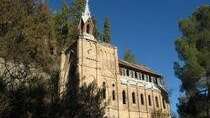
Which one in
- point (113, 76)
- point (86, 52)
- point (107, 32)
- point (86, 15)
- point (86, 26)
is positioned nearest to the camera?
point (86, 52)

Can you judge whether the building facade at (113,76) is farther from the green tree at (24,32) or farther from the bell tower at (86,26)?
the green tree at (24,32)

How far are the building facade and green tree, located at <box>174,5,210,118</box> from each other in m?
8.01

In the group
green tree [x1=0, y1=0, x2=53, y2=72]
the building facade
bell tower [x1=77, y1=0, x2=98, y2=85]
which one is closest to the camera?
green tree [x1=0, y1=0, x2=53, y2=72]

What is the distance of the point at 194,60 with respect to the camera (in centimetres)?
2750

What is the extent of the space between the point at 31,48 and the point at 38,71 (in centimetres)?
220

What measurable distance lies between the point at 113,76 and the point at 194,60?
10.3 meters

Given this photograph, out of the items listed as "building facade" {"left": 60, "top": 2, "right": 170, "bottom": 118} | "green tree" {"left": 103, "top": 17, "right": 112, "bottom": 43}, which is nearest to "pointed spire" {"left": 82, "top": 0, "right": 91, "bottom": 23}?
"building facade" {"left": 60, "top": 2, "right": 170, "bottom": 118}

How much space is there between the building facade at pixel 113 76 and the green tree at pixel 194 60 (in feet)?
26.3

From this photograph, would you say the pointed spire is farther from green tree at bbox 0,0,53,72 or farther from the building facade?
green tree at bbox 0,0,53,72

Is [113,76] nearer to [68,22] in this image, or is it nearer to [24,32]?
[68,22]

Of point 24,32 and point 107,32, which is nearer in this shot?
point 24,32

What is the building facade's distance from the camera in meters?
32.7

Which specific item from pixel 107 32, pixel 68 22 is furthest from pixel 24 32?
pixel 107 32

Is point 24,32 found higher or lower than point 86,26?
lower
